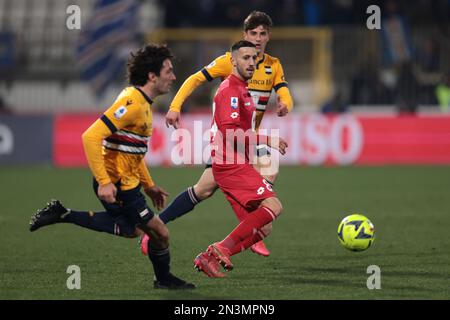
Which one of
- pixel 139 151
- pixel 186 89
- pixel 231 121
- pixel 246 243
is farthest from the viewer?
pixel 186 89

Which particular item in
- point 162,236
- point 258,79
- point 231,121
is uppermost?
point 258,79

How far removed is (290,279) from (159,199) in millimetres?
1215

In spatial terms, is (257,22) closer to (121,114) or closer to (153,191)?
(153,191)

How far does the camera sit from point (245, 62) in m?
7.59

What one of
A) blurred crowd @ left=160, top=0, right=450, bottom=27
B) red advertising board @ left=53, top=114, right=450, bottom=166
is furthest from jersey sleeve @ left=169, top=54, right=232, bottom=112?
blurred crowd @ left=160, top=0, right=450, bottom=27

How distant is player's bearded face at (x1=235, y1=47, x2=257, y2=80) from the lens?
758cm

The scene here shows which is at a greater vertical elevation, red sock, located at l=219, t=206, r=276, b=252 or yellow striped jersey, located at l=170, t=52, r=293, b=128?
yellow striped jersey, located at l=170, t=52, r=293, b=128

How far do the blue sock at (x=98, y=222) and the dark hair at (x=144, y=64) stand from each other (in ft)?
4.43

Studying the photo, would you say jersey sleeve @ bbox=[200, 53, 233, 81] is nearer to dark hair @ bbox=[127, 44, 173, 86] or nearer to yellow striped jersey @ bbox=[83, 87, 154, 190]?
dark hair @ bbox=[127, 44, 173, 86]

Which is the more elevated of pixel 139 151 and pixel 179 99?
pixel 179 99

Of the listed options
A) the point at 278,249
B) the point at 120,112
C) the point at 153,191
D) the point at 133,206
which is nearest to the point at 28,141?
the point at 278,249

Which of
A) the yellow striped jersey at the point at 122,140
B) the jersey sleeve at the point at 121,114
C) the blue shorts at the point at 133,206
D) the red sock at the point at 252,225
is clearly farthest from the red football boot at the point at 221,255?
the jersey sleeve at the point at 121,114

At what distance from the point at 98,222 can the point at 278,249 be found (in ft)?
6.99

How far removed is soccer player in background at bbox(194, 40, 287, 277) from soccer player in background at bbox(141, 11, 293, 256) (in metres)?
1.07
